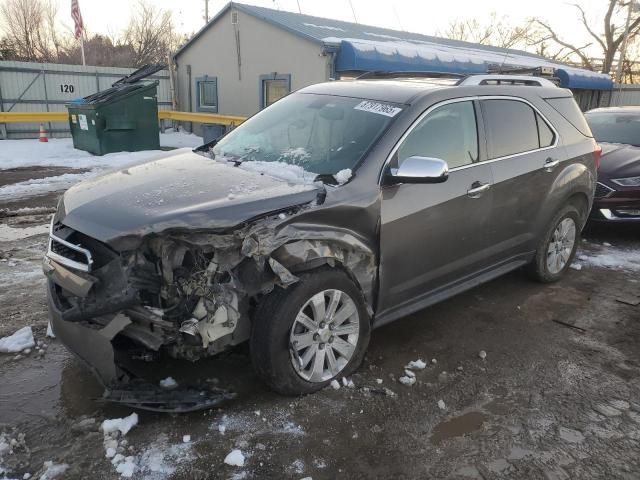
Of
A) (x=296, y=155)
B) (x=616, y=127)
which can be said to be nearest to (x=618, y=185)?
(x=616, y=127)

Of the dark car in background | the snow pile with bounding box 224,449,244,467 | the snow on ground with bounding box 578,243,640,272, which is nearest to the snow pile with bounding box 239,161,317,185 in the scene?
the snow pile with bounding box 224,449,244,467

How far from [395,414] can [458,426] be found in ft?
1.16

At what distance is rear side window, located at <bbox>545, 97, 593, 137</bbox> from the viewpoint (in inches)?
187

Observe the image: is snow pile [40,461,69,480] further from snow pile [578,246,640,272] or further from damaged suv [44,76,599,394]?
snow pile [578,246,640,272]

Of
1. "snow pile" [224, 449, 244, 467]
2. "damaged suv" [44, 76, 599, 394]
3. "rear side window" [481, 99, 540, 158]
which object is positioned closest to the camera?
"snow pile" [224, 449, 244, 467]

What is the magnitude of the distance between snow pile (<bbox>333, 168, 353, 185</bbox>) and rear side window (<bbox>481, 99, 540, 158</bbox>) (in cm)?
136

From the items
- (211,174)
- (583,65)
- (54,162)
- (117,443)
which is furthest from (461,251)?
(583,65)

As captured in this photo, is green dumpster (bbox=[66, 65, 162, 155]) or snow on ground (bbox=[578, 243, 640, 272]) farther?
green dumpster (bbox=[66, 65, 162, 155])

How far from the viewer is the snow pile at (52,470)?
2.47 metres

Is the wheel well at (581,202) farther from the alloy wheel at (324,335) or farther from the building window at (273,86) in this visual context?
the building window at (273,86)

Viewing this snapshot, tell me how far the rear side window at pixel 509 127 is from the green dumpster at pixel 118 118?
1017cm

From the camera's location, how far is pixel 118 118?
12.3 meters

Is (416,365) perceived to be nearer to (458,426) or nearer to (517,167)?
(458,426)

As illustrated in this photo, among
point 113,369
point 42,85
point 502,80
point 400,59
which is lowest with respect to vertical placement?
point 113,369
